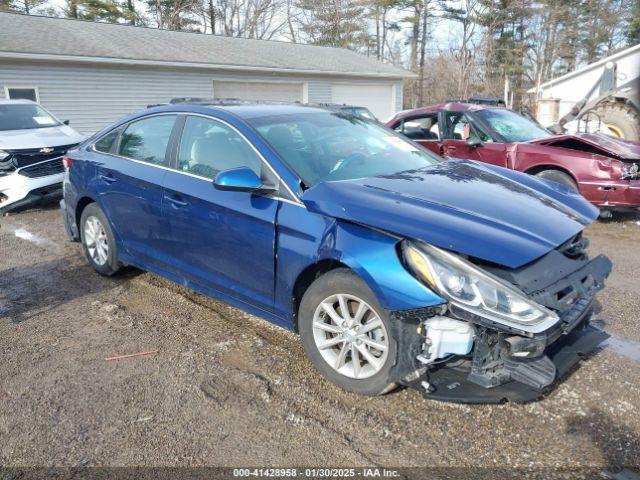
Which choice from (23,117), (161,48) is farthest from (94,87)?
(23,117)

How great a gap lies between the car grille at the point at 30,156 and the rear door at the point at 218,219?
520 centimetres

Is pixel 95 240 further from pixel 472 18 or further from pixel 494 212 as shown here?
pixel 472 18

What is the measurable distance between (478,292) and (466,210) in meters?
0.56

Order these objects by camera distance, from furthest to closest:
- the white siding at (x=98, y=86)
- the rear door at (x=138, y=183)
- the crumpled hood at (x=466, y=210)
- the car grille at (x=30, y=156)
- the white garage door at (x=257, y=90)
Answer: the white garage door at (x=257, y=90) → the white siding at (x=98, y=86) → the car grille at (x=30, y=156) → the rear door at (x=138, y=183) → the crumpled hood at (x=466, y=210)

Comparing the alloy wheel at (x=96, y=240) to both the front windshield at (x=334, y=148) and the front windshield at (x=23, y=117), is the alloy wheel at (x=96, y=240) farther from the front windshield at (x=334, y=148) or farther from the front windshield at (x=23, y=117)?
the front windshield at (x=23, y=117)

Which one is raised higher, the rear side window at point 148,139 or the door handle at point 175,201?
the rear side window at point 148,139

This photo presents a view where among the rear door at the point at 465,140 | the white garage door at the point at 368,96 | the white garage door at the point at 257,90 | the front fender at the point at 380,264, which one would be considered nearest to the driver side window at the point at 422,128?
the rear door at the point at 465,140

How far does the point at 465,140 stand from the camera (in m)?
7.93

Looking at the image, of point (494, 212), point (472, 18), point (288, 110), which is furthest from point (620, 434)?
point (472, 18)

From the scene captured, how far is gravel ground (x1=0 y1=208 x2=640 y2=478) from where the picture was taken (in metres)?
2.55

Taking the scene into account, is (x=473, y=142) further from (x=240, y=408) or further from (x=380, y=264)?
(x=240, y=408)

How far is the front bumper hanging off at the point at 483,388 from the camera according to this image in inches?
101

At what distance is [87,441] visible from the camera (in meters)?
2.68

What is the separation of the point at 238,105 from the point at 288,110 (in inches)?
15.6
